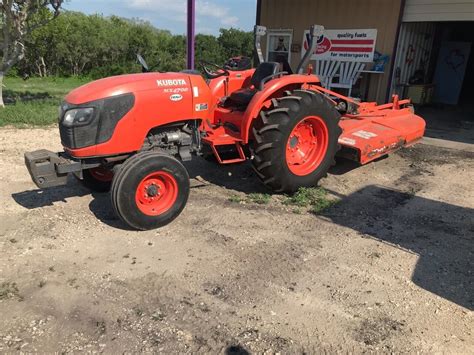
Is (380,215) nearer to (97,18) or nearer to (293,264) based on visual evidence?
(293,264)

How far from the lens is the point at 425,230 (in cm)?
403

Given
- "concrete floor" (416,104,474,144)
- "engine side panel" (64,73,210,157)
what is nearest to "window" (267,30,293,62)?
"concrete floor" (416,104,474,144)

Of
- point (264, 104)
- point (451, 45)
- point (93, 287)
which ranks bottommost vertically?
point (93, 287)

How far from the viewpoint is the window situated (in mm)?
11047

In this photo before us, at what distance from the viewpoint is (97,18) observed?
19.1 metres

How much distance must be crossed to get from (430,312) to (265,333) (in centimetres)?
112

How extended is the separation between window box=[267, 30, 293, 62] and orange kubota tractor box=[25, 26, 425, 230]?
582 centimetres

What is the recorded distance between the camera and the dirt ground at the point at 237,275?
2.54 m

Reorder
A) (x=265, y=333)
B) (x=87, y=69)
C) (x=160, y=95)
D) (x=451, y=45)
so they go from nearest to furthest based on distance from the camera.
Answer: (x=265, y=333)
(x=160, y=95)
(x=451, y=45)
(x=87, y=69)

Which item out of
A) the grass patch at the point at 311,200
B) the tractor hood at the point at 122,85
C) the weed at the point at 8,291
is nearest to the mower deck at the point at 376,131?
the grass patch at the point at 311,200

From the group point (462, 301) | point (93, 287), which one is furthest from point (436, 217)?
point (93, 287)

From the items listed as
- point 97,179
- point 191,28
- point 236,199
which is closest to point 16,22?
point 191,28

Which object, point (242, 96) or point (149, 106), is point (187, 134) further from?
point (242, 96)

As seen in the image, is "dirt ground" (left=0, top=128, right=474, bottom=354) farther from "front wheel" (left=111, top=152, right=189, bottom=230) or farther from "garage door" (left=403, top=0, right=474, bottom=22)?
"garage door" (left=403, top=0, right=474, bottom=22)
